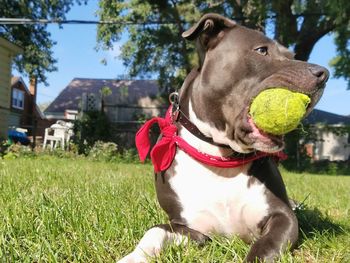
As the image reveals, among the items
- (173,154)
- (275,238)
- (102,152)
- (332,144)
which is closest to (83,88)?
(332,144)

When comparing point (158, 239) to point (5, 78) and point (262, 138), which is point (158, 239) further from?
point (5, 78)

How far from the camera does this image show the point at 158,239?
8.05ft

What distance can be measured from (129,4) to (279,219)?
1634 centimetres

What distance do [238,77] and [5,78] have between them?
1358cm

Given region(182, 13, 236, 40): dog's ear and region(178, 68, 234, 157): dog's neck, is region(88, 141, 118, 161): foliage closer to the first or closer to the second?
region(178, 68, 234, 157): dog's neck

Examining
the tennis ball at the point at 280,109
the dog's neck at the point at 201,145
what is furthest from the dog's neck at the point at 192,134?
the tennis ball at the point at 280,109

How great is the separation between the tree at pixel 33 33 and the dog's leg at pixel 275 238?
19806 mm

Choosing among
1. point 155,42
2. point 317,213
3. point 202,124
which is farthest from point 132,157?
point 202,124

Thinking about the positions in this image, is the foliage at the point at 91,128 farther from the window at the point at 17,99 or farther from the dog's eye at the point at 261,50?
the window at the point at 17,99

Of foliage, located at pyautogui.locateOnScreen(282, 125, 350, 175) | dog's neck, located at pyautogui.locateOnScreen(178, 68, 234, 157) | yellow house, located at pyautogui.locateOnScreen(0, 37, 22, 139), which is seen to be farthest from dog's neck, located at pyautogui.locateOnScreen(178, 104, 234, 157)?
foliage, located at pyautogui.locateOnScreen(282, 125, 350, 175)

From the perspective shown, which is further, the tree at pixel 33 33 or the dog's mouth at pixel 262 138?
the tree at pixel 33 33

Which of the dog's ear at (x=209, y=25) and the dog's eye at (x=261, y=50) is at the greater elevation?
the dog's ear at (x=209, y=25)

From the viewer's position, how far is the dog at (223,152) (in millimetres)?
2529

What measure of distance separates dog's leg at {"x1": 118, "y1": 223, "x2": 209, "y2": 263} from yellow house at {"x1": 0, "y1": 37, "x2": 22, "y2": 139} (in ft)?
40.9
